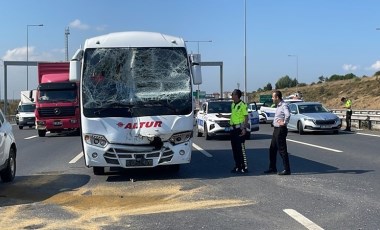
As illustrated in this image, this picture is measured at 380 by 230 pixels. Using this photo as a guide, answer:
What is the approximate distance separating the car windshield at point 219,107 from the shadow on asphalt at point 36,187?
1185cm

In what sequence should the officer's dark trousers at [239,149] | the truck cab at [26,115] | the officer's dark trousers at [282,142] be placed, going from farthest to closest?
1. the truck cab at [26,115]
2. the officer's dark trousers at [239,149]
3. the officer's dark trousers at [282,142]

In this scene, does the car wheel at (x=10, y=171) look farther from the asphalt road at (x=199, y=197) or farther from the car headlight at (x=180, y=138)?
the car headlight at (x=180, y=138)

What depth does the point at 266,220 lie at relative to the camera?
23.7 ft

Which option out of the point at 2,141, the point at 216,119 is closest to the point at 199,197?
the point at 2,141

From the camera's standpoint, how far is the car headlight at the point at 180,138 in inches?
430

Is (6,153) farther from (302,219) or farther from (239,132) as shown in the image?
(302,219)

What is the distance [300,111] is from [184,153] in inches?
641

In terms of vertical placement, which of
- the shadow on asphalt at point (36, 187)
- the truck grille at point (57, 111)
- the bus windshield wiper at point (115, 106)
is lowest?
the shadow on asphalt at point (36, 187)

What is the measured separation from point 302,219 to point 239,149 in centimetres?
482

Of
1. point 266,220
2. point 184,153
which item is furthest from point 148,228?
point 184,153

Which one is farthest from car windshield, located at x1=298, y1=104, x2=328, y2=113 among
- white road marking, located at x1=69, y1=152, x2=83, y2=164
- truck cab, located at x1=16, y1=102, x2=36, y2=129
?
truck cab, located at x1=16, y1=102, x2=36, y2=129

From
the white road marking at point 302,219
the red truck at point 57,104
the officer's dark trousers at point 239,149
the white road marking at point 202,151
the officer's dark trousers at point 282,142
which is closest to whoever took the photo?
the white road marking at point 302,219

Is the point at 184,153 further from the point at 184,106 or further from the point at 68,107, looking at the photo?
the point at 68,107

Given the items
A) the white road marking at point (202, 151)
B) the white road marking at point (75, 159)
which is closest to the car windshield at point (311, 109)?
the white road marking at point (202, 151)
